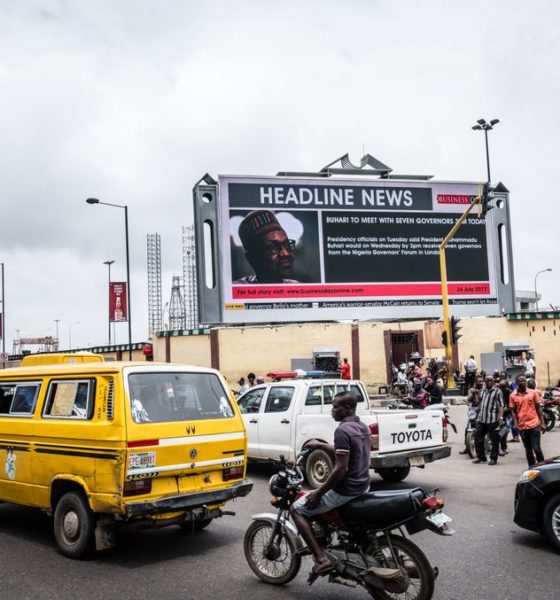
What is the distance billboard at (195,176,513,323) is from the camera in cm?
3572

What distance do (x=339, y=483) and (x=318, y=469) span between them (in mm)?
5393

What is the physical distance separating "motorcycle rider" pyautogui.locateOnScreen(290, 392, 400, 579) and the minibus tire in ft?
7.84

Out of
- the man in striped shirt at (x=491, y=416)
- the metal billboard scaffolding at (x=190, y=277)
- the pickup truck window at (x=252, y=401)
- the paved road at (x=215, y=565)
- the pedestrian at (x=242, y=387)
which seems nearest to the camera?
the paved road at (x=215, y=565)

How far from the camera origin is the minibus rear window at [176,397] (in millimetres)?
7109

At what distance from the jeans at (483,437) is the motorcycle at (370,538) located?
804 centimetres

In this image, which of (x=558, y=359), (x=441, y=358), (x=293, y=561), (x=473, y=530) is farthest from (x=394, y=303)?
(x=293, y=561)

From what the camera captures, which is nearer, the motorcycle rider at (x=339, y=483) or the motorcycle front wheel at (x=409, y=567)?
the motorcycle front wheel at (x=409, y=567)

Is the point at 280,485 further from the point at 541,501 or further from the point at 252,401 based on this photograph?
the point at 252,401

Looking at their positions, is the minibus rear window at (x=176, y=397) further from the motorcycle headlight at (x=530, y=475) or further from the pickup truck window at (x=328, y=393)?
the pickup truck window at (x=328, y=393)

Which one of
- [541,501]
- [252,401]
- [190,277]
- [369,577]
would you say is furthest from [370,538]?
[190,277]

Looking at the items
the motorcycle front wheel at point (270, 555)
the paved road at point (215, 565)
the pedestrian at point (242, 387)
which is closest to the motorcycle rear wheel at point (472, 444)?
the paved road at point (215, 565)

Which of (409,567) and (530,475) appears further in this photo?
(530,475)

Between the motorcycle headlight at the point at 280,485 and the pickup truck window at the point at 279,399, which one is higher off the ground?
the pickup truck window at the point at 279,399

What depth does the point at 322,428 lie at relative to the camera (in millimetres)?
11398
